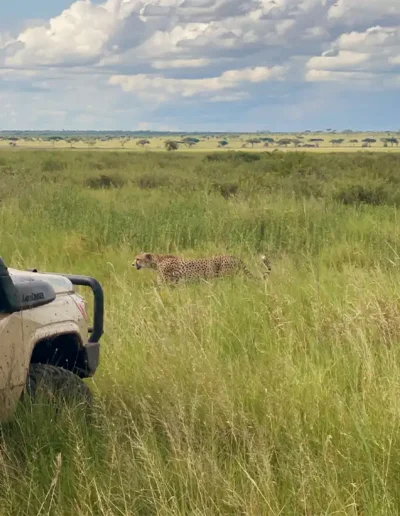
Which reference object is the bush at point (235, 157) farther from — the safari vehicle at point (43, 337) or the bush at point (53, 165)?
the safari vehicle at point (43, 337)

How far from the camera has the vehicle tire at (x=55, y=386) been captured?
3.45 meters

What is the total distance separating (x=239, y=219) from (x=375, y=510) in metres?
8.20

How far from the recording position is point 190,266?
848 cm

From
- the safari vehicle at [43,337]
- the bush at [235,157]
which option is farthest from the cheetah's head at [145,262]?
the bush at [235,157]

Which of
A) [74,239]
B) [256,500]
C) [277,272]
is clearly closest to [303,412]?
[256,500]

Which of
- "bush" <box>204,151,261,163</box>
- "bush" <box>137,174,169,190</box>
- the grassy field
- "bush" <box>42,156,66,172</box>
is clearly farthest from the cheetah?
"bush" <box>204,151,261,163</box>

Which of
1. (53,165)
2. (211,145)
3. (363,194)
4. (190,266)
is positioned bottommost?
(190,266)

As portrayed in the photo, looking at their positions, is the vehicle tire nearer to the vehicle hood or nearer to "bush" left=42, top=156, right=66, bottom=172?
the vehicle hood

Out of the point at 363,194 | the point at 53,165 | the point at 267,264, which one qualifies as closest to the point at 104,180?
the point at 53,165

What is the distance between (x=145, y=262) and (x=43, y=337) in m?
5.42

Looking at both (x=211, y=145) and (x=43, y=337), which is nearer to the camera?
(x=43, y=337)

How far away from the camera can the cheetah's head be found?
8.69 metres

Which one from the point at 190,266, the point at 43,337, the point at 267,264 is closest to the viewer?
the point at 43,337

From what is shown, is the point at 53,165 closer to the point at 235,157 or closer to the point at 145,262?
the point at 235,157
